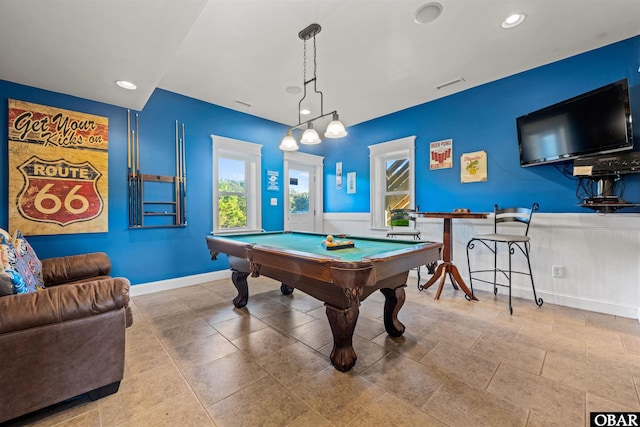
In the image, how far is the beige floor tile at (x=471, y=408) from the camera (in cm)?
133

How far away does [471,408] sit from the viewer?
1.43 meters

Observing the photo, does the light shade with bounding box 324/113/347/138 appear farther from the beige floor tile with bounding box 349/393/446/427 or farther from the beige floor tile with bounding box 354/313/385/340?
the beige floor tile with bounding box 349/393/446/427

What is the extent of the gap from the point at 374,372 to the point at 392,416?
1.26 ft

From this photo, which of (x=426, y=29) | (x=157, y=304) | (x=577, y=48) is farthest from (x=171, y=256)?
(x=577, y=48)

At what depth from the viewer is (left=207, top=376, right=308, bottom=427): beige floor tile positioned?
1.35 m

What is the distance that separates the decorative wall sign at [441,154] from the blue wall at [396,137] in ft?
0.25

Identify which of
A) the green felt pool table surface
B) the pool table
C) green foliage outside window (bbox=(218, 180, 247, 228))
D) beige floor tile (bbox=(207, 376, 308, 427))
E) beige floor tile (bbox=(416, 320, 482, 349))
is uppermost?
green foliage outside window (bbox=(218, 180, 247, 228))

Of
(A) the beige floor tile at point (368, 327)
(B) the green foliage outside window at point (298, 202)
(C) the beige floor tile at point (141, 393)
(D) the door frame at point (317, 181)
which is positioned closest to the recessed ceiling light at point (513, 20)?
(A) the beige floor tile at point (368, 327)

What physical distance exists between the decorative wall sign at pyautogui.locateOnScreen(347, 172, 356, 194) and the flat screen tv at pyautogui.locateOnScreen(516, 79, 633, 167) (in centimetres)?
272

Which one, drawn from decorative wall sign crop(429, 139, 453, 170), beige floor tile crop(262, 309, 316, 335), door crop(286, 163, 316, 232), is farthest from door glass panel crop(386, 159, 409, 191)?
beige floor tile crop(262, 309, 316, 335)

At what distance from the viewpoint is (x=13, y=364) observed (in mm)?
1252

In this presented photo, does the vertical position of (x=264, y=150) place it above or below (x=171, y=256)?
above

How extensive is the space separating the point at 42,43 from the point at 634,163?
5.18 meters

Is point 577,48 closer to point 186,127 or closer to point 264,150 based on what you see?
point 264,150
